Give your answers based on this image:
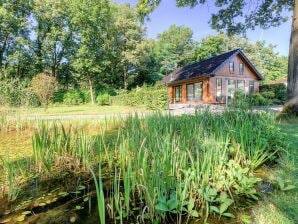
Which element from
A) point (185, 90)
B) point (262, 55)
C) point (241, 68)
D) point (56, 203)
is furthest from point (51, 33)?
point (262, 55)

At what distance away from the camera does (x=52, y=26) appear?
93.2 ft

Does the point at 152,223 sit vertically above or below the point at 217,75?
below

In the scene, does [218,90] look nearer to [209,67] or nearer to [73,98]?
[209,67]

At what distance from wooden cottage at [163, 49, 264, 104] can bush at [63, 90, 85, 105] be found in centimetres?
1200

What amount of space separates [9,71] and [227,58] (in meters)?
25.2

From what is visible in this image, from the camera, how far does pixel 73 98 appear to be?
88.7ft

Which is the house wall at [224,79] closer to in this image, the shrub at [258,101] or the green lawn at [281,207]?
the shrub at [258,101]

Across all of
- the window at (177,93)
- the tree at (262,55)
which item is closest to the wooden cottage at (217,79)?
the window at (177,93)

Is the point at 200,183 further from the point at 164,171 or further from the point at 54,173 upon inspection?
the point at 54,173

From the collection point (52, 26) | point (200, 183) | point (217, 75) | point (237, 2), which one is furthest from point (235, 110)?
point (52, 26)

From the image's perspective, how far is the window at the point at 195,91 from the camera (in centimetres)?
2080

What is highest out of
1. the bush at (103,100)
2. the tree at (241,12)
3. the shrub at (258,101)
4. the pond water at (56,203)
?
the tree at (241,12)

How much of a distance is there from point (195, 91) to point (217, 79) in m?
2.38

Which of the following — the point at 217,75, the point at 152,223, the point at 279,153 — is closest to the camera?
the point at 152,223
